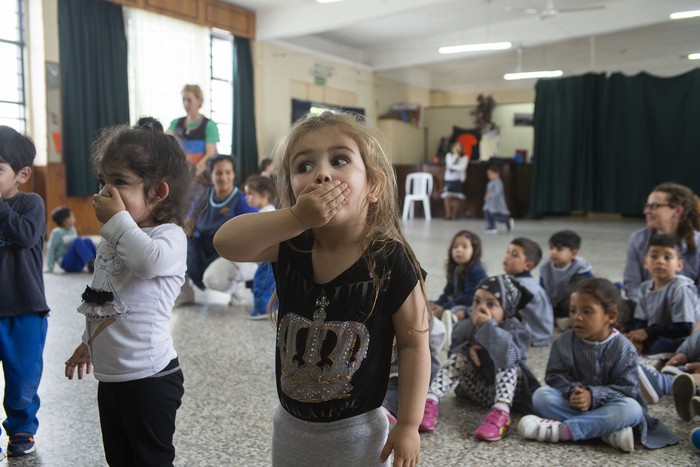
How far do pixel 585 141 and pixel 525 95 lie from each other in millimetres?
4155

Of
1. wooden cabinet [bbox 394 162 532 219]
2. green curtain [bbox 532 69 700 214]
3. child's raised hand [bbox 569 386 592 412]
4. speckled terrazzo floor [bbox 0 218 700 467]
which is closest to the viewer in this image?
speckled terrazzo floor [bbox 0 218 700 467]

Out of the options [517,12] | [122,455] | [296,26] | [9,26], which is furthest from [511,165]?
[122,455]

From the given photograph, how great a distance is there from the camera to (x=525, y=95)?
1520 cm

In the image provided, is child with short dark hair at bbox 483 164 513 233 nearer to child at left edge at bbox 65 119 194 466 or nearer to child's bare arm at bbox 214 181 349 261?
child at left edge at bbox 65 119 194 466

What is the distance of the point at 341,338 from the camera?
1.02m

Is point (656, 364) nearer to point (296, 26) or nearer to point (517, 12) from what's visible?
point (296, 26)

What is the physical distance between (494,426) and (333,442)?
→ 1069 millimetres

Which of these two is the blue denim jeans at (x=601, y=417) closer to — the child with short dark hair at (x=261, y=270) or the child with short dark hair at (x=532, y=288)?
the child with short dark hair at (x=532, y=288)

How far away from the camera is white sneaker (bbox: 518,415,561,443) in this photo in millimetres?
1898

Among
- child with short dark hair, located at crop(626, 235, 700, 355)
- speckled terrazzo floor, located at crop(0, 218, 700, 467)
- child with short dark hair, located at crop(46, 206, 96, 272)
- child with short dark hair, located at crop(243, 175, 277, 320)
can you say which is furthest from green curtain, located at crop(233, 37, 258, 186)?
child with short dark hair, located at crop(626, 235, 700, 355)

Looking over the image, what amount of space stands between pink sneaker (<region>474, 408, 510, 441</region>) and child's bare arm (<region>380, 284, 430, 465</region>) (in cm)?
97

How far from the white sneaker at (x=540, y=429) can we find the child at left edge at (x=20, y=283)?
1.45m

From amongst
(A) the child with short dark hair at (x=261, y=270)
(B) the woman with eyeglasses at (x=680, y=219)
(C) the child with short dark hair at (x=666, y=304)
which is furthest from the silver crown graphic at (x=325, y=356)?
(B) the woman with eyeglasses at (x=680, y=219)

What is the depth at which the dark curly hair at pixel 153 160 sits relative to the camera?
1298 mm
